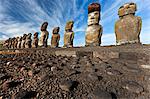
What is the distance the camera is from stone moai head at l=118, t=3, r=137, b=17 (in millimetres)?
5683

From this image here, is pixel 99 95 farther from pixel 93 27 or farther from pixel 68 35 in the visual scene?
pixel 68 35

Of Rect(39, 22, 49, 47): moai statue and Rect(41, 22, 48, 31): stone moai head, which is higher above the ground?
Rect(41, 22, 48, 31): stone moai head

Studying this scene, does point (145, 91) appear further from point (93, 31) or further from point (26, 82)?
point (93, 31)

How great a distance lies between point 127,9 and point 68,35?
364 centimetres

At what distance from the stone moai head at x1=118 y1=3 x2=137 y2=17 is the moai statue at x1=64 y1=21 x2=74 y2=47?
10.6 feet

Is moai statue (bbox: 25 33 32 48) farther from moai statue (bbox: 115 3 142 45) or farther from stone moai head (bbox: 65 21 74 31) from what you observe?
moai statue (bbox: 115 3 142 45)

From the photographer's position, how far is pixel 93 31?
6902mm

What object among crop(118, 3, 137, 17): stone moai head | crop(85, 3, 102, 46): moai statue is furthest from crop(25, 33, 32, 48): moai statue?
crop(118, 3, 137, 17): stone moai head

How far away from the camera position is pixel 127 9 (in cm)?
578

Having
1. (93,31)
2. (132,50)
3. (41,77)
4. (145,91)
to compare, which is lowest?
(145,91)

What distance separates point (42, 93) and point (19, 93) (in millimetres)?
315

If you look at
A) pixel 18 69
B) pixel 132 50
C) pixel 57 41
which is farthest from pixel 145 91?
pixel 57 41

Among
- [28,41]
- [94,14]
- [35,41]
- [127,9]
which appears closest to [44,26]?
[35,41]

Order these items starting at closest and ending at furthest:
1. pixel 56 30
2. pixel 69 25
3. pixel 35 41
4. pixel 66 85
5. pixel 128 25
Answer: pixel 66 85 → pixel 128 25 → pixel 69 25 → pixel 56 30 → pixel 35 41
